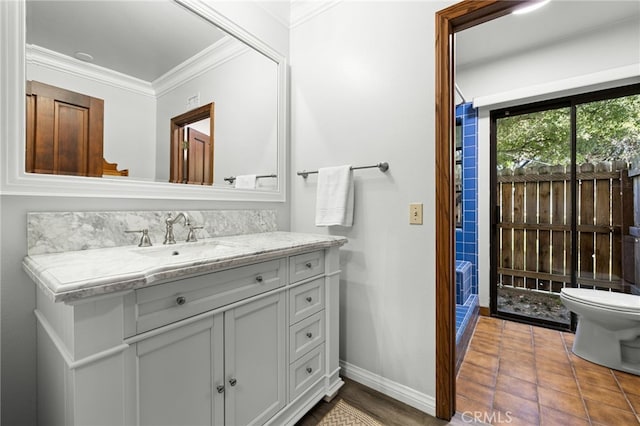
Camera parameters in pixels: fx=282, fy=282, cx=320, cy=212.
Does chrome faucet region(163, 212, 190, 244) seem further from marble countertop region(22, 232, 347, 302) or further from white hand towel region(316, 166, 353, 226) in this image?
white hand towel region(316, 166, 353, 226)

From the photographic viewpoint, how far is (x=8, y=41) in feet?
3.20

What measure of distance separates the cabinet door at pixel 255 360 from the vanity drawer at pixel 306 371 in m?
0.07

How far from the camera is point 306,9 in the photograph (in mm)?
1954

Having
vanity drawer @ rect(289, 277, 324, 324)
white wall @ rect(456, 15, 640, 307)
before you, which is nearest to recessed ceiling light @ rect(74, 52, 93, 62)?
vanity drawer @ rect(289, 277, 324, 324)

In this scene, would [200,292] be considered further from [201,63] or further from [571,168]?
[571,168]

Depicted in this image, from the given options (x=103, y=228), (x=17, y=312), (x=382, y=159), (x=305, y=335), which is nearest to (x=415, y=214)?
(x=382, y=159)

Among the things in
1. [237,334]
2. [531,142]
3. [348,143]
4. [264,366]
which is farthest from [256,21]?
[531,142]

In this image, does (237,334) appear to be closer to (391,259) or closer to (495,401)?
(391,259)

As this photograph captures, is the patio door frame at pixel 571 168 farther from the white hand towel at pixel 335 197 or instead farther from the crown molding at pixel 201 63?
the crown molding at pixel 201 63

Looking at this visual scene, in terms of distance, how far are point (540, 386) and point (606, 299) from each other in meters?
0.81

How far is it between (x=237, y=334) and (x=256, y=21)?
1859 mm

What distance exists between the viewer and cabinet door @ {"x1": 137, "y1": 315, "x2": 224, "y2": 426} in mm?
833

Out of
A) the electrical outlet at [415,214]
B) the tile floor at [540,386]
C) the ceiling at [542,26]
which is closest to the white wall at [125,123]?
the electrical outlet at [415,214]

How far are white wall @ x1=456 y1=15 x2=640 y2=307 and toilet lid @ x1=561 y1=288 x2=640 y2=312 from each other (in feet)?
2.46
